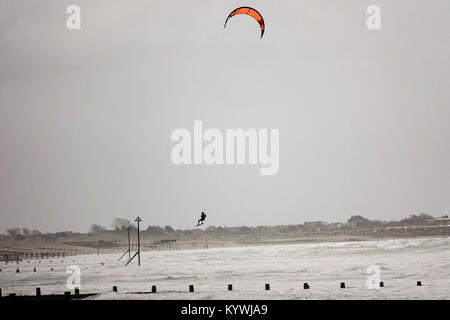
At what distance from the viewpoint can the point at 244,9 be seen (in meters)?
26.8

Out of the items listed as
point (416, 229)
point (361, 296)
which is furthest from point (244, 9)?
point (416, 229)

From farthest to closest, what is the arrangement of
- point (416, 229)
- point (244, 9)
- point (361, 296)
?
point (416, 229) → point (361, 296) → point (244, 9)
